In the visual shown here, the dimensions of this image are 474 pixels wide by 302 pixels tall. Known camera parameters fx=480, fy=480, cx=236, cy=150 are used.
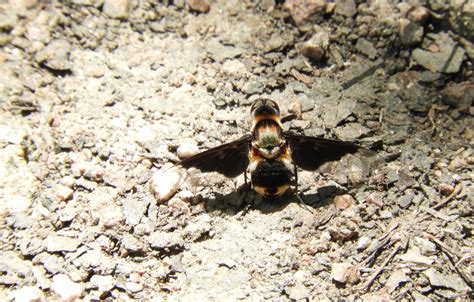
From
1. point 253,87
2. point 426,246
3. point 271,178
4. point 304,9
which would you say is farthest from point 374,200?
point 304,9

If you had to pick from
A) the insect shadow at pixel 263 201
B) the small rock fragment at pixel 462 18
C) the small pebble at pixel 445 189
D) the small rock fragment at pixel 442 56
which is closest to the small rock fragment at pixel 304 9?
the small rock fragment at pixel 442 56

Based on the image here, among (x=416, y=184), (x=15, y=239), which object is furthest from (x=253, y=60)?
(x=15, y=239)

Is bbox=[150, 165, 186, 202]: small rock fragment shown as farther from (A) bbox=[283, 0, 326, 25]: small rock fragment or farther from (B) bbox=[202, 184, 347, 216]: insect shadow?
(A) bbox=[283, 0, 326, 25]: small rock fragment

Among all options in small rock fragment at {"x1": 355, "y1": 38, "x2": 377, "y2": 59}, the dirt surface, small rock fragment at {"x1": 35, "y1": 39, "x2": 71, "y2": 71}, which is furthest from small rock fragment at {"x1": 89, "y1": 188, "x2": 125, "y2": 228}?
small rock fragment at {"x1": 355, "y1": 38, "x2": 377, "y2": 59}

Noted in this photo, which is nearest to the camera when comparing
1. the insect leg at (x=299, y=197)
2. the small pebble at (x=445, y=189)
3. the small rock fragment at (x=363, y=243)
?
the small rock fragment at (x=363, y=243)

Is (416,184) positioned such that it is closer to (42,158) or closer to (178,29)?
(178,29)

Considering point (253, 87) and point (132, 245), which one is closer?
point (132, 245)

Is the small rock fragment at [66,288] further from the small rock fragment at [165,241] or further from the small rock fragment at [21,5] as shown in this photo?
the small rock fragment at [21,5]

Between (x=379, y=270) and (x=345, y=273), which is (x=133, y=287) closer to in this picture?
(x=345, y=273)
